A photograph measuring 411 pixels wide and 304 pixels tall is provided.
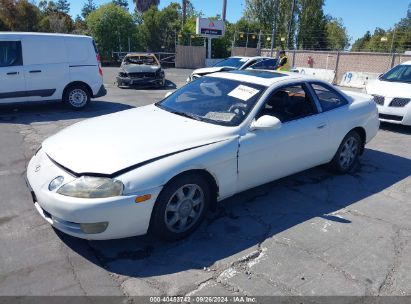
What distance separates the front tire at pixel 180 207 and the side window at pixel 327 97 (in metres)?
2.18

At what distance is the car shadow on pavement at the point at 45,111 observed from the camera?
330 inches

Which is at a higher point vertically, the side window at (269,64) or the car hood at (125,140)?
the side window at (269,64)

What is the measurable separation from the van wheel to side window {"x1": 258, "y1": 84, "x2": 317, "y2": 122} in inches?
258

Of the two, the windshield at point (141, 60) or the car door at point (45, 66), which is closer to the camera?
the car door at point (45, 66)

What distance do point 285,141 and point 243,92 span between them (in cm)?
74

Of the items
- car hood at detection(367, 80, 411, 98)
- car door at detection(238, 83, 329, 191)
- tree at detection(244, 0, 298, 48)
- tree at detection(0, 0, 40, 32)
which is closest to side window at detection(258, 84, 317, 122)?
car door at detection(238, 83, 329, 191)

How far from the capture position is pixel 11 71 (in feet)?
27.2

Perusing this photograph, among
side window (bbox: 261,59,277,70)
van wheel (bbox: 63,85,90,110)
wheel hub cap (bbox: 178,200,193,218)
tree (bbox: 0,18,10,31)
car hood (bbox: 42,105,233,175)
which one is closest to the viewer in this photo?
car hood (bbox: 42,105,233,175)

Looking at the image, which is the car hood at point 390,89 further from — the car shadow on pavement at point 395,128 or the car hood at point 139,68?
the car hood at point 139,68

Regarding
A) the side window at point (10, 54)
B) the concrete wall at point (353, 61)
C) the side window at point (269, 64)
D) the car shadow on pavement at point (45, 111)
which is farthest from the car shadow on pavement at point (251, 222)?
the concrete wall at point (353, 61)

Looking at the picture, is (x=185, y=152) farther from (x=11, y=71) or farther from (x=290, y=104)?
(x=11, y=71)

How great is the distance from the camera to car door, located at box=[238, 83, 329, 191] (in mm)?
3852

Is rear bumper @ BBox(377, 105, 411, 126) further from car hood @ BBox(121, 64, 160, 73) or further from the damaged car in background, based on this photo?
car hood @ BBox(121, 64, 160, 73)

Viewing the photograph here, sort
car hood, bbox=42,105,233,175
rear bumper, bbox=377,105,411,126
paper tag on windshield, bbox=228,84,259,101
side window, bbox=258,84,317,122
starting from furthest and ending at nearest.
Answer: rear bumper, bbox=377,105,411,126
side window, bbox=258,84,317,122
paper tag on windshield, bbox=228,84,259,101
car hood, bbox=42,105,233,175
